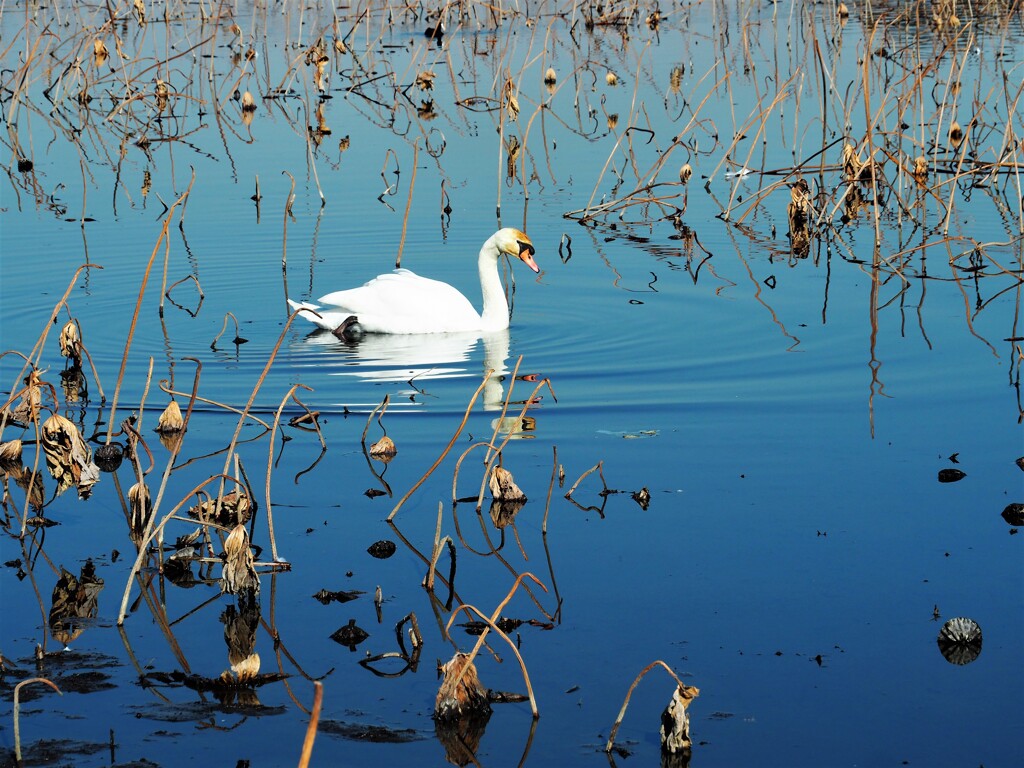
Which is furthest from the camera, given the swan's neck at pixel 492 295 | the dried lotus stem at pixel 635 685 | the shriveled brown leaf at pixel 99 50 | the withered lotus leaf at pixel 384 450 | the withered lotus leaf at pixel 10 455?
the shriveled brown leaf at pixel 99 50

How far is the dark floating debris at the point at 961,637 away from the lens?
439cm

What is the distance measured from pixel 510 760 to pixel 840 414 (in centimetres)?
372

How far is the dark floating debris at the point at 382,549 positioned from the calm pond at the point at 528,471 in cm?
6

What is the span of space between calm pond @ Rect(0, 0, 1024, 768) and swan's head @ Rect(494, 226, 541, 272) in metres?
0.42

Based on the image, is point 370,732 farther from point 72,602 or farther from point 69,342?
point 69,342

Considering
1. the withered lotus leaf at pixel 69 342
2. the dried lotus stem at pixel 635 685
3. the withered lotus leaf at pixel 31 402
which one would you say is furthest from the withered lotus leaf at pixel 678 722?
the withered lotus leaf at pixel 69 342

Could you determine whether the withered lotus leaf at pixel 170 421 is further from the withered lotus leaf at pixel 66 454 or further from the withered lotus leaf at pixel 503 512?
the withered lotus leaf at pixel 503 512

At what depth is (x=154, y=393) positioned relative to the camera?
307 inches

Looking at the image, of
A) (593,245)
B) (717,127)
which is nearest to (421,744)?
(593,245)

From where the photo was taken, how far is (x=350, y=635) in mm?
4559

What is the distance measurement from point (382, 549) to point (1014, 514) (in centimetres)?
243

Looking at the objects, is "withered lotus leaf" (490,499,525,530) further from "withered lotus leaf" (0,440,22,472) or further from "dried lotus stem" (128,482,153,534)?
"withered lotus leaf" (0,440,22,472)

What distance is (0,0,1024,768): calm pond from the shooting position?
409cm

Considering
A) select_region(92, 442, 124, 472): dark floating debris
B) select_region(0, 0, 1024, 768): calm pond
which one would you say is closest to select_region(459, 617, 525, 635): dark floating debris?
select_region(0, 0, 1024, 768): calm pond
